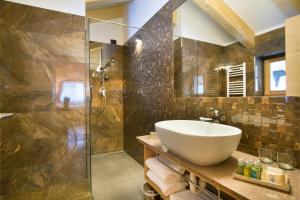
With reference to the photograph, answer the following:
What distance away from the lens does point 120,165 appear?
2578mm

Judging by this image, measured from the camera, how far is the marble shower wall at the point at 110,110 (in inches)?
108

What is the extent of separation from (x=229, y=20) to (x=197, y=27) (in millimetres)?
408

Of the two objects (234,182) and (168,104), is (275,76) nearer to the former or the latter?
(234,182)

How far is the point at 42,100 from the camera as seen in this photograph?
2.09m

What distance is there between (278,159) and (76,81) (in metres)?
2.25

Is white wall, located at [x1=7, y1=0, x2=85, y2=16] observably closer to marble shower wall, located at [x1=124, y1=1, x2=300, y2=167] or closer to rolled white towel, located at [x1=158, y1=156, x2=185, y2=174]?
marble shower wall, located at [x1=124, y1=1, x2=300, y2=167]

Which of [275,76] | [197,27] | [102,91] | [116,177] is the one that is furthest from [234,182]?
[102,91]

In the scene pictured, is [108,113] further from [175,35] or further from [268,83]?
[268,83]

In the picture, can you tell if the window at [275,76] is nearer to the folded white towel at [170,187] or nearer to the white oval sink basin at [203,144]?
the white oval sink basin at [203,144]

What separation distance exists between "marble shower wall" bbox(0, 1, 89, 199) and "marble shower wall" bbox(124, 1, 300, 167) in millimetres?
795

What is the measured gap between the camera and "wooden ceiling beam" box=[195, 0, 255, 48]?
1.22m

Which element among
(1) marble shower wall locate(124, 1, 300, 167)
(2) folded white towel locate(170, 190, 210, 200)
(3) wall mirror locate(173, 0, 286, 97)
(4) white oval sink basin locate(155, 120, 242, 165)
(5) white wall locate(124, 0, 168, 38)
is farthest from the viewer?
(5) white wall locate(124, 0, 168, 38)

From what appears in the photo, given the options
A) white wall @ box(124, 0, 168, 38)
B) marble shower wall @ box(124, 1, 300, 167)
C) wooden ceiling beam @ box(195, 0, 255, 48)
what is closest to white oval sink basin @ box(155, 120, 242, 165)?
marble shower wall @ box(124, 1, 300, 167)

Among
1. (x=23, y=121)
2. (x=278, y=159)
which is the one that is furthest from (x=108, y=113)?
(x=278, y=159)
